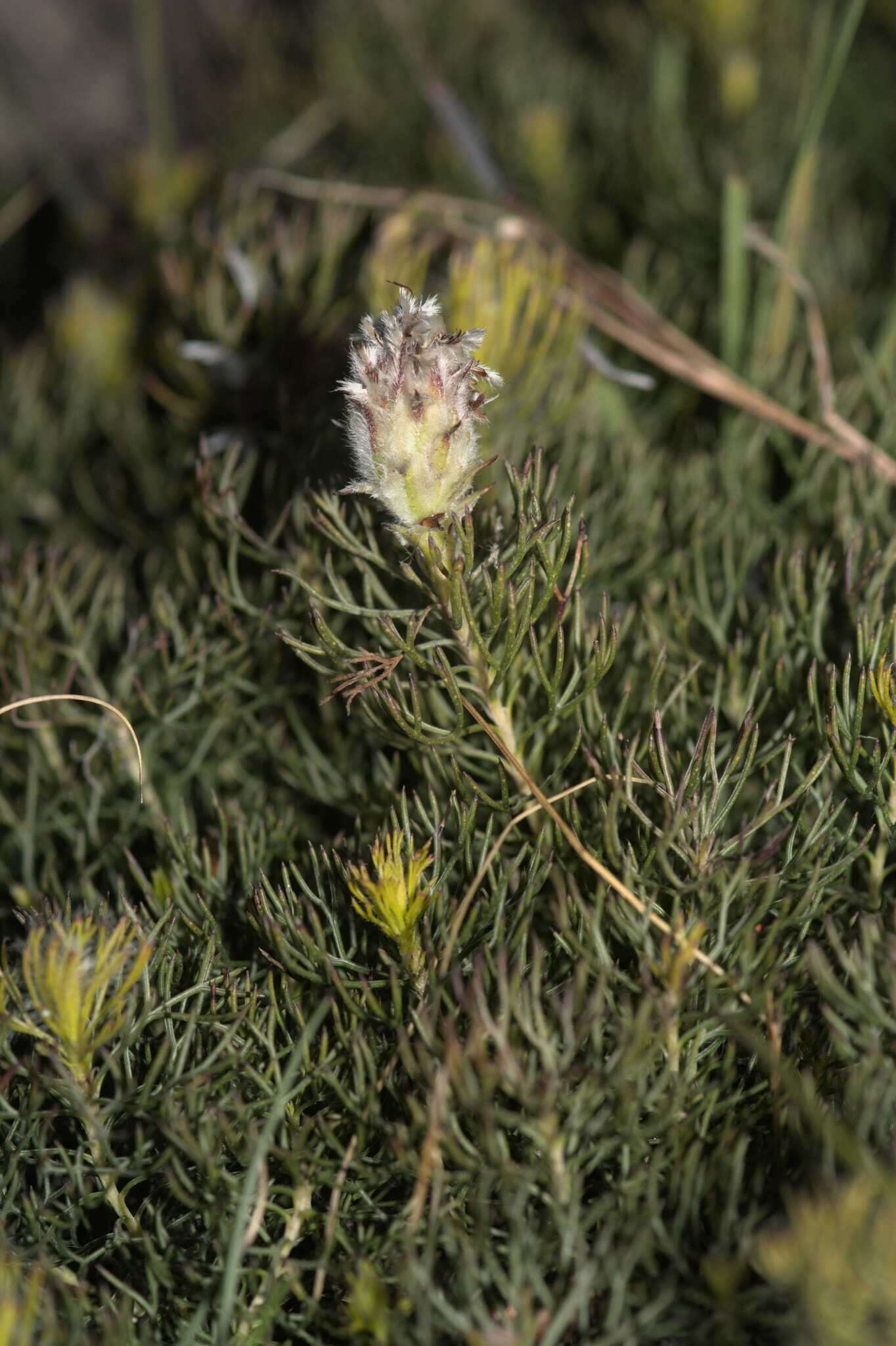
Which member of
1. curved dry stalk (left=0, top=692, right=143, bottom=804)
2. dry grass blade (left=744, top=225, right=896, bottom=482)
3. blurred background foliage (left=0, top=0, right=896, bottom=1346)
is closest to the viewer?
blurred background foliage (left=0, top=0, right=896, bottom=1346)

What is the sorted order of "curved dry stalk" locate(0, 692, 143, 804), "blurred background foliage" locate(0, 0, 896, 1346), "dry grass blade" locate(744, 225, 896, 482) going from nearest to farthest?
"blurred background foliage" locate(0, 0, 896, 1346) < "curved dry stalk" locate(0, 692, 143, 804) < "dry grass blade" locate(744, 225, 896, 482)

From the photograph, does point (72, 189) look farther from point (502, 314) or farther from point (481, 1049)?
point (481, 1049)

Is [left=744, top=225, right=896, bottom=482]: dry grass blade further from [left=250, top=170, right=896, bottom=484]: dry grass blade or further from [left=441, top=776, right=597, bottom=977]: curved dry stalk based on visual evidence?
[left=441, top=776, right=597, bottom=977]: curved dry stalk

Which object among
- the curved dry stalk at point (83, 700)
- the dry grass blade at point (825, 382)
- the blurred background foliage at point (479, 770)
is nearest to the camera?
the blurred background foliage at point (479, 770)

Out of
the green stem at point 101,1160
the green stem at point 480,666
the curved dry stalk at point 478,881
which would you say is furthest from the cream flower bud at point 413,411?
the green stem at point 101,1160

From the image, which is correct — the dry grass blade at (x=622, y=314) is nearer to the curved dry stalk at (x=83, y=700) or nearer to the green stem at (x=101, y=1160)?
the curved dry stalk at (x=83, y=700)

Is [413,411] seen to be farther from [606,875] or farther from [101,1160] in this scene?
[101,1160]

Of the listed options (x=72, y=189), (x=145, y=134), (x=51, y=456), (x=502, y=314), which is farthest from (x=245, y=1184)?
(x=145, y=134)

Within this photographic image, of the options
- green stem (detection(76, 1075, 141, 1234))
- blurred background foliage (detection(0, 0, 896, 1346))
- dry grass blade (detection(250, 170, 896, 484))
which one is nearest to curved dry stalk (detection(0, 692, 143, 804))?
blurred background foliage (detection(0, 0, 896, 1346))

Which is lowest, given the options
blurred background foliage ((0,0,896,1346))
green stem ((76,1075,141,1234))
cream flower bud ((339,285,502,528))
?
green stem ((76,1075,141,1234))
